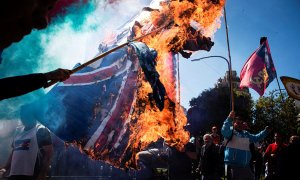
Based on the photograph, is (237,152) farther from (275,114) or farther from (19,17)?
(275,114)

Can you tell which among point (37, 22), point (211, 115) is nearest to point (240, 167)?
point (37, 22)

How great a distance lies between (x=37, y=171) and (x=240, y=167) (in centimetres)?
505

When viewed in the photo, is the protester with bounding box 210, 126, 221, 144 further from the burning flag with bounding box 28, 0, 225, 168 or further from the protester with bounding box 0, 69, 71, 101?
the protester with bounding box 0, 69, 71, 101

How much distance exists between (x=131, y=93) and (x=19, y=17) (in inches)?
168

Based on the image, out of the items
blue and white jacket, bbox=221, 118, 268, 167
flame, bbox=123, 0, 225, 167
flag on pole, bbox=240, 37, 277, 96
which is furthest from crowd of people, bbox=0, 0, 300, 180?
flag on pole, bbox=240, 37, 277, 96

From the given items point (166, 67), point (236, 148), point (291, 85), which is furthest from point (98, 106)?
point (291, 85)

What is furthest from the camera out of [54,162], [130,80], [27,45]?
[54,162]

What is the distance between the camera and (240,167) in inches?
300

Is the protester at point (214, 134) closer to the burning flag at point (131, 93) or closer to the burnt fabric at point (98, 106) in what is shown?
the burning flag at point (131, 93)

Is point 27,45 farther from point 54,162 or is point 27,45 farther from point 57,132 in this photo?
point 54,162

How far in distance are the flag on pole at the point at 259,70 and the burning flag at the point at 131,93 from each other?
12.7ft

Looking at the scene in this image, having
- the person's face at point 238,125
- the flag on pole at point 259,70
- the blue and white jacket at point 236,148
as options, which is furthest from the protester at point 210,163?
the flag on pole at point 259,70

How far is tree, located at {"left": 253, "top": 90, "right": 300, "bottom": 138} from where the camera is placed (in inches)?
1064

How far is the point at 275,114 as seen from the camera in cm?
3061
